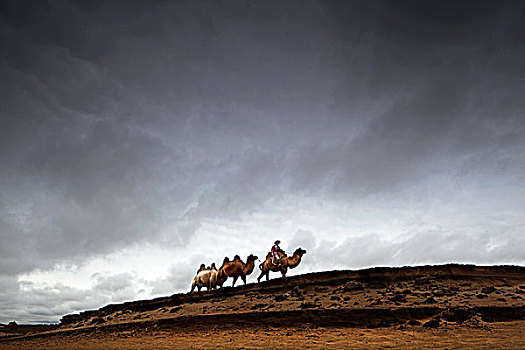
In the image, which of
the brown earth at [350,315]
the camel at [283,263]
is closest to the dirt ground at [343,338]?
the brown earth at [350,315]

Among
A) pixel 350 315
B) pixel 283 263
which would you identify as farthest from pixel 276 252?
pixel 350 315

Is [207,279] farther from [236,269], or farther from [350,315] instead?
[350,315]

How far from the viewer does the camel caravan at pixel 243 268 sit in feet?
80.6

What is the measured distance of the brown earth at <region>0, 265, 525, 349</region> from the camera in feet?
39.4

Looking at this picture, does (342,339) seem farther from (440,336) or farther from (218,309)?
(218,309)

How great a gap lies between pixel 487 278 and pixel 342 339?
37.3 feet

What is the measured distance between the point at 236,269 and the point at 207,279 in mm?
2785

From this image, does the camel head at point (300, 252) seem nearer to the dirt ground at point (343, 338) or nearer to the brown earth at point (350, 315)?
the brown earth at point (350, 315)

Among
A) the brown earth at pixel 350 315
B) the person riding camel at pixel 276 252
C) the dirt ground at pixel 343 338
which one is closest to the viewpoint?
the dirt ground at pixel 343 338

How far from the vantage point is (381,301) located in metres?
15.8

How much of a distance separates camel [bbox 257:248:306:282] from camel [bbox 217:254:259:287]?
1.40 meters

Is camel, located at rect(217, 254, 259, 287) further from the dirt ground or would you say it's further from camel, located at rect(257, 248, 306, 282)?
the dirt ground

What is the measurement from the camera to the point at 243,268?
85.7 feet

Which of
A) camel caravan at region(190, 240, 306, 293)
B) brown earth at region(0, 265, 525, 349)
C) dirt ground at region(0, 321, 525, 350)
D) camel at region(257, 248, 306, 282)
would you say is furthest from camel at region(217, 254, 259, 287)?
dirt ground at region(0, 321, 525, 350)
